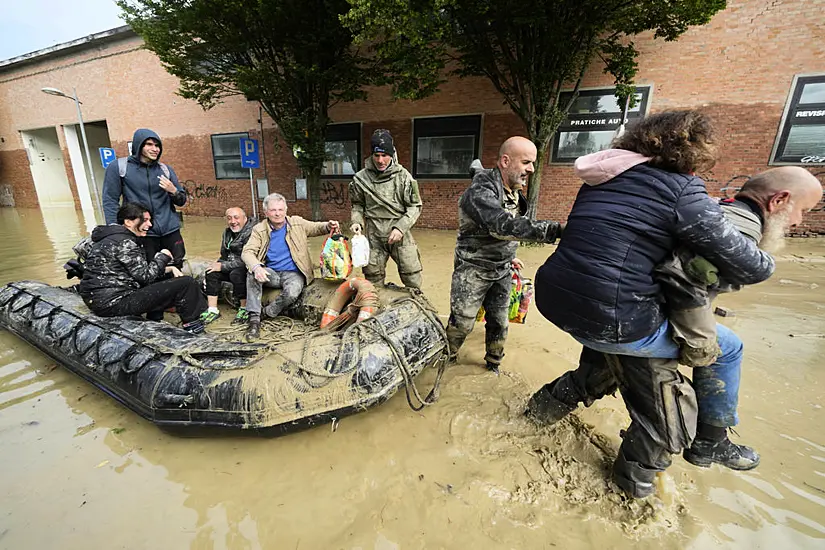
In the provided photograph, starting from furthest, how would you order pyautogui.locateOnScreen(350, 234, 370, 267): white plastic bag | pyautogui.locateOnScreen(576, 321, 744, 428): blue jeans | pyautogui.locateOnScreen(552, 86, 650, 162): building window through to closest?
pyautogui.locateOnScreen(552, 86, 650, 162): building window → pyautogui.locateOnScreen(350, 234, 370, 267): white plastic bag → pyautogui.locateOnScreen(576, 321, 744, 428): blue jeans

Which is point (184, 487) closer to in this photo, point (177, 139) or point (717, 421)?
point (717, 421)

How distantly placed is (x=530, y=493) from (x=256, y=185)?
43.7 ft

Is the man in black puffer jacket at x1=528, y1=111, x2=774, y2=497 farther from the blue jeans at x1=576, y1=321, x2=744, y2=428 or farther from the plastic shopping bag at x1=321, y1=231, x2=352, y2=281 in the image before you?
A: the plastic shopping bag at x1=321, y1=231, x2=352, y2=281

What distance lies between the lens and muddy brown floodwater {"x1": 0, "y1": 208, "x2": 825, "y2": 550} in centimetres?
172

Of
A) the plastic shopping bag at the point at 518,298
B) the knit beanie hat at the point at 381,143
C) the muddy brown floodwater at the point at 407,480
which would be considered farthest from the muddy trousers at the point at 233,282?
the plastic shopping bag at the point at 518,298

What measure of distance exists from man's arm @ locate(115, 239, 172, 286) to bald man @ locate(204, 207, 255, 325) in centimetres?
72

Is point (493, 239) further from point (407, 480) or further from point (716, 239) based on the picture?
point (407, 480)

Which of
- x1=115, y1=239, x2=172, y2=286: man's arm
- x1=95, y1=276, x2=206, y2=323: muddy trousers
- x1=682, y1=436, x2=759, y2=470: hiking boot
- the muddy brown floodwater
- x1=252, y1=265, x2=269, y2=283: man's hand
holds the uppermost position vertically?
x1=115, y1=239, x2=172, y2=286: man's arm

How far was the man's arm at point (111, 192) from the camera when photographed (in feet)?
11.9

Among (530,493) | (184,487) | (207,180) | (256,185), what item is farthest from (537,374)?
(207,180)

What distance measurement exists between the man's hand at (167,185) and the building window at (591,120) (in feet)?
26.6

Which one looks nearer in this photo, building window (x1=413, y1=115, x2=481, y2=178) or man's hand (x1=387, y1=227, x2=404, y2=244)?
man's hand (x1=387, y1=227, x2=404, y2=244)

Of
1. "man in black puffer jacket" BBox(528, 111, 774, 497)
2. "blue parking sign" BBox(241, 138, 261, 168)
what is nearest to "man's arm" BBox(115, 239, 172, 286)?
"man in black puffer jacket" BBox(528, 111, 774, 497)

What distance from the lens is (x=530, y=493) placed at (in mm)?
1915
